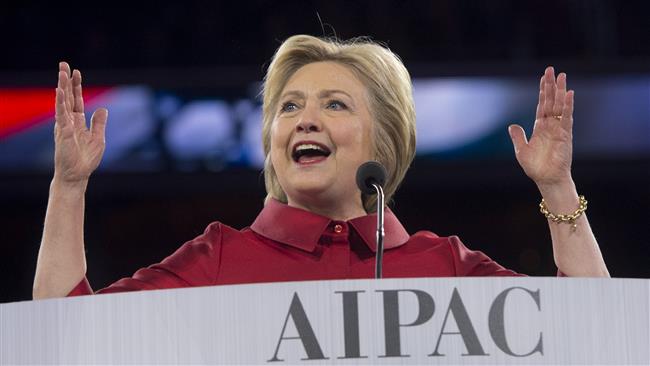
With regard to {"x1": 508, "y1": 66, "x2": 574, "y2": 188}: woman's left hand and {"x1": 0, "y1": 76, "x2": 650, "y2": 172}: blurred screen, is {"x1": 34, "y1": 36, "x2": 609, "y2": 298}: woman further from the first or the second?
{"x1": 0, "y1": 76, "x2": 650, "y2": 172}: blurred screen

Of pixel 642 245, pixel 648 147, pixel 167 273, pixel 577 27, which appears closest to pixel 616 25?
pixel 577 27

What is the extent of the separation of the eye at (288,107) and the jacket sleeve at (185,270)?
0.25 meters

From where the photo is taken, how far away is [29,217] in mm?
4203

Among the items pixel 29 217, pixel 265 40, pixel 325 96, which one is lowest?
pixel 325 96

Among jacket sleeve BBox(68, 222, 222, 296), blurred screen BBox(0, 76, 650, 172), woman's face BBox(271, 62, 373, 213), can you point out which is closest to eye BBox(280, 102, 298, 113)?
woman's face BBox(271, 62, 373, 213)

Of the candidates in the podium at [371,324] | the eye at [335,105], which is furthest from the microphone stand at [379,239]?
the eye at [335,105]

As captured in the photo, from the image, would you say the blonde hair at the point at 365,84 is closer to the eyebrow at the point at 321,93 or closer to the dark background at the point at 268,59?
the eyebrow at the point at 321,93

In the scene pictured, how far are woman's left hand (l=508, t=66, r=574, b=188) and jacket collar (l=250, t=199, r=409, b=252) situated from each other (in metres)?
0.24

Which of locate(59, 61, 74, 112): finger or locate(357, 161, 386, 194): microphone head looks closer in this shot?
locate(357, 161, 386, 194): microphone head

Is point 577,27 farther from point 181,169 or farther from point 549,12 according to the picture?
point 181,169

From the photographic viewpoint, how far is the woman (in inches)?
77.4

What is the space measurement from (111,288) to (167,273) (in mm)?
148

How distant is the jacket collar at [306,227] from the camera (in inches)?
83.0

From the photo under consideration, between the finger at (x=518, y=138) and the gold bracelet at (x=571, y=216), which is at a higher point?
the finger at (x=518, y=138)
